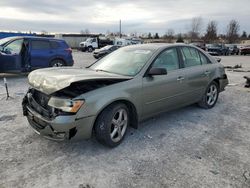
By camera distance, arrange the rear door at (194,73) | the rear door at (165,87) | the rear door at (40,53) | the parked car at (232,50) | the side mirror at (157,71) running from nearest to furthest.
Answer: the side mirror at (157,71)
the rear door at (165,87)
the rear door at (194,73)
the rear door at (40,53)
the parked car at (232,50)

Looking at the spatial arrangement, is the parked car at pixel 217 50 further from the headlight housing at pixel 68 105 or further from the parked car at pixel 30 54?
the headlight housing at pixel 68 105

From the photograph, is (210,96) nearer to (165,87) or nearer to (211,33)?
(165,87)

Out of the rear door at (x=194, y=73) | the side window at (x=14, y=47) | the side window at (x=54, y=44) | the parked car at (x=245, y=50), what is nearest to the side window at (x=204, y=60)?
the rear door at (x=194, y=73)

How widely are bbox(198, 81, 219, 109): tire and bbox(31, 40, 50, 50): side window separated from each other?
7121mm

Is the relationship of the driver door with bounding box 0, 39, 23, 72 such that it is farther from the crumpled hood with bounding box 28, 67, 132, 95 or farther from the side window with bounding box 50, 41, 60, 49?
the crumpled hood with bounding box 28, 67, 132, 95

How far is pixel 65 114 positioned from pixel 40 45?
7.67m

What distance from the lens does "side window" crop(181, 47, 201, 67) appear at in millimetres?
4812

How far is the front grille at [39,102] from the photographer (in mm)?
3230

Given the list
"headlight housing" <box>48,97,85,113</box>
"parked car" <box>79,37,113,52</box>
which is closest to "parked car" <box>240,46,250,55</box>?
"parked car" <box>79,37,113,52</box>

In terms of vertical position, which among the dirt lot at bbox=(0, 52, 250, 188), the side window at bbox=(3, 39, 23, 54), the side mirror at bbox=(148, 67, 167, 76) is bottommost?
the dirt lot at bbox=(0, 52, 250, 188)

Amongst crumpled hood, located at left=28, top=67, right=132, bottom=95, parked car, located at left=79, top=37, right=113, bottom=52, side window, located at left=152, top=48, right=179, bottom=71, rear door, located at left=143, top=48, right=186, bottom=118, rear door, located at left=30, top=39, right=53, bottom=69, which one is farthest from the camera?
parked car, located at left=79, top=37, right=113, bottom=52

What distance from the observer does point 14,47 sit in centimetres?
938

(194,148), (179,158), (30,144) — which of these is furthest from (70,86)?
(194,148)

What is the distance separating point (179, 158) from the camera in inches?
131
